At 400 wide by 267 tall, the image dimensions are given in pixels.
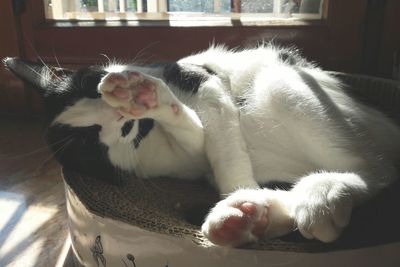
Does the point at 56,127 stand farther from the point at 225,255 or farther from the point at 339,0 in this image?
the point at 339,0

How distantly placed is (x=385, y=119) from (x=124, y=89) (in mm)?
674

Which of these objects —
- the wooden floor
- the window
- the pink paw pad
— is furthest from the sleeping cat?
the window

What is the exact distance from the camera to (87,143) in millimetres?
946

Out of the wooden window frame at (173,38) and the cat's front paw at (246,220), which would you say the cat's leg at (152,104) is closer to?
the cat's front paw at (246,220)

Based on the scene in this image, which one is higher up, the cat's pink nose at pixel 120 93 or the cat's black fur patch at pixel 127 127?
the cat's pink nose at pixel 120 93

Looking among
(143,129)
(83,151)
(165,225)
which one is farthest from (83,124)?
(165,225)

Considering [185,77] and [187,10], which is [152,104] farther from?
[187,10]

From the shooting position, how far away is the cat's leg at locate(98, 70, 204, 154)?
813mm

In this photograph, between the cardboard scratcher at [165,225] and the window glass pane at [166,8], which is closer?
the cardboard scratcher at [165,225]

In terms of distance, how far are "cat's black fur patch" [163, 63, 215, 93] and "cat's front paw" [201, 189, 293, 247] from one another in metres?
0.44

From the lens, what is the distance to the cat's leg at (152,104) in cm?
81

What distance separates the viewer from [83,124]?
917mm

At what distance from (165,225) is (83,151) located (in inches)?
12.5

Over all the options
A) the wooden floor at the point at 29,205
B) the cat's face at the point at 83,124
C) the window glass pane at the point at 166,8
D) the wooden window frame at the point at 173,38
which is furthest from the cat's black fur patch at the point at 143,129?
the window glass pane at the point at 166,8
